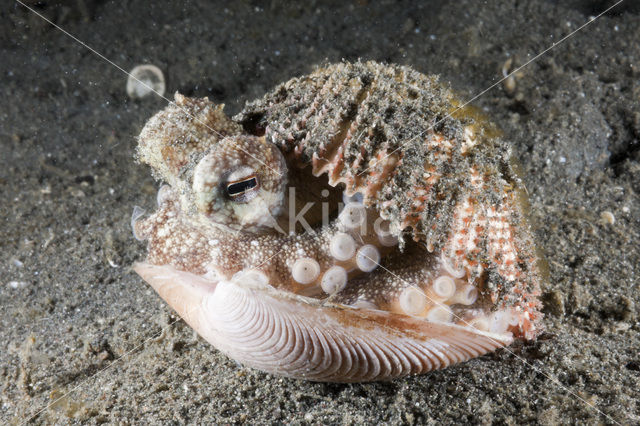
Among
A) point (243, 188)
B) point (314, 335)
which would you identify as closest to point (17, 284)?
point (243, 188)

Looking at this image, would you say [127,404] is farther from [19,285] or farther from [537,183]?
[537,183]

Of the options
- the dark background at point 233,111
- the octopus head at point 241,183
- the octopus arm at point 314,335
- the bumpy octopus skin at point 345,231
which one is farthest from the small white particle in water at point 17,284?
the octopus head at point 241,183

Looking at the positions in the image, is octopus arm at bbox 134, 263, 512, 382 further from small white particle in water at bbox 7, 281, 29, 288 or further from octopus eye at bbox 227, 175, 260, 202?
small white particle in water at bbox 7, 281, 29, 288

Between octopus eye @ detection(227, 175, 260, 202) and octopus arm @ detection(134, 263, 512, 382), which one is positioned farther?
octopus eye @ detection(227, 175, 260, 202)

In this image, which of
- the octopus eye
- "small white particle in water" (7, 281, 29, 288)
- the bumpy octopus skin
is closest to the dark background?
"small white particle in water" (7, 281, 29, 288)

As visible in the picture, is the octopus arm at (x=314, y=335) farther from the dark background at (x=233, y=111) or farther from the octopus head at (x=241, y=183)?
the octopus head at (x=241, y=183)

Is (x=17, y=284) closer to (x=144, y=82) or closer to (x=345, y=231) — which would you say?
(x=345, y=231)

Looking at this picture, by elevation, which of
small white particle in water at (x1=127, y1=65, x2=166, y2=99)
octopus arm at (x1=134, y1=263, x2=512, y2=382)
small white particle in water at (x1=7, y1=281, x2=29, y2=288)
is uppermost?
small white particle in water at (x1=127, y1=65, x2=166, y2=99)
